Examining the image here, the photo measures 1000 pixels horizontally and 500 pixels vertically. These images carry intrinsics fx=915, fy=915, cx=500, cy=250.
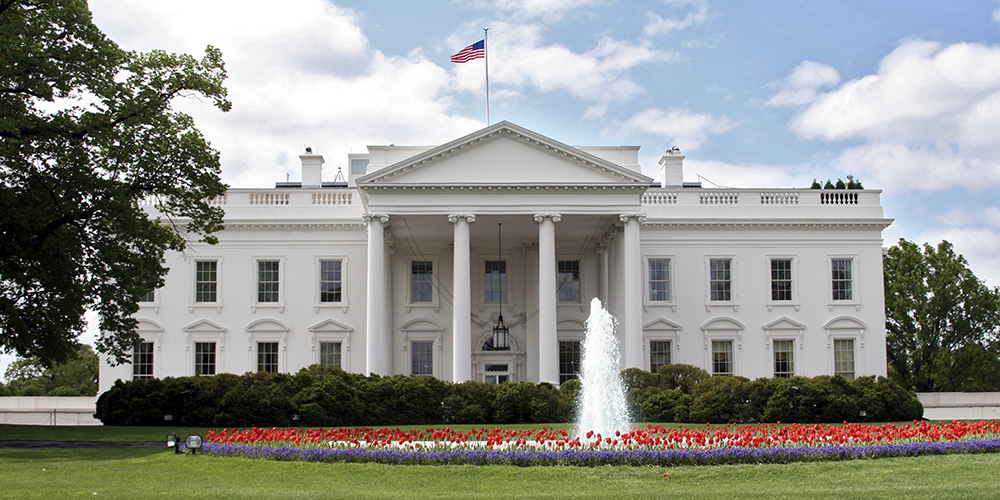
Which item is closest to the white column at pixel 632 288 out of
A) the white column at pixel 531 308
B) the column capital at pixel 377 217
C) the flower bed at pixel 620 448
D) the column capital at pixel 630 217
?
the column capital at pixel 630 217

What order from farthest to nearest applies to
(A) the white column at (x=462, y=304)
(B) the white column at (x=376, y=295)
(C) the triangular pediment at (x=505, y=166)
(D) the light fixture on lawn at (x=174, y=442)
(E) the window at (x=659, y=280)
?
(E) the window at (x=659, y=280) → (C) the triangular pediment at (x=505, y=166) → (B) the white column at (x=376, y=295) → (A) the white column at (x=462, y=304) → (D) the light fixture on lawn at (x=174, y=442)

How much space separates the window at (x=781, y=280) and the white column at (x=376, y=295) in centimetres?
1656

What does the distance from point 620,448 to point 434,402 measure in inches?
542

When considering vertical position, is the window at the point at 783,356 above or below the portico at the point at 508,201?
below

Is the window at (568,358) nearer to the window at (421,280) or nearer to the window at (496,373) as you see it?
the window at (496,373)

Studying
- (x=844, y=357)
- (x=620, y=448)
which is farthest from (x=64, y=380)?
(x=620, y=448)

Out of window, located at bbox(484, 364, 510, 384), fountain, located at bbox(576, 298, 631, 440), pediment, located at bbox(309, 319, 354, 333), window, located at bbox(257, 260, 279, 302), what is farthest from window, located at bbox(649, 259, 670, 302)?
fountain, located at bbox(576, 298, 631, 440)

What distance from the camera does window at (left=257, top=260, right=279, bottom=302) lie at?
1491 inches

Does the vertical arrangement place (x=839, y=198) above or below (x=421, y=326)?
above

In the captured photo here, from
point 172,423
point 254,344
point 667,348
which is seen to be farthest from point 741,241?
point 172,423

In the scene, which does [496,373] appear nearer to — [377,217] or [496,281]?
[496,281]

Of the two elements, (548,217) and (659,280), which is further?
(659,280)

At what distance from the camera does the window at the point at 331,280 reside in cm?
3794

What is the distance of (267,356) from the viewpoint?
37.6m
